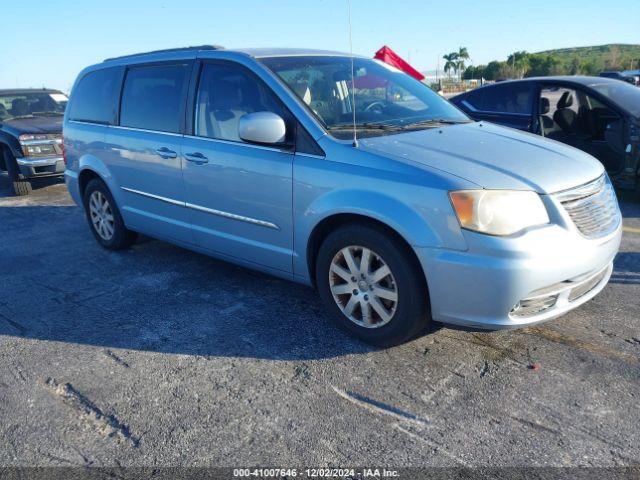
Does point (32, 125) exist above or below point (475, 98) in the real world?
below

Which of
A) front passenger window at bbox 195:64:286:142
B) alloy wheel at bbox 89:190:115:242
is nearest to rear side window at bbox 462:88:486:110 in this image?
front passenger window at bbox 195:64:286:142

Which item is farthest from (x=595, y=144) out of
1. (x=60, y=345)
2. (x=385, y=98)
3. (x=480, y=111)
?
(x=60, y=345)

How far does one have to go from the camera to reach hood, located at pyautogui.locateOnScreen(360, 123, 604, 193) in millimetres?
3039

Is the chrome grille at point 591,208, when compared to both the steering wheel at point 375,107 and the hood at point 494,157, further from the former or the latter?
the steering wheel at point 375,107

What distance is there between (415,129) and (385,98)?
0.58m

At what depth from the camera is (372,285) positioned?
3.33 meters

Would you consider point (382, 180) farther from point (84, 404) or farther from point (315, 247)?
point (84, 404)

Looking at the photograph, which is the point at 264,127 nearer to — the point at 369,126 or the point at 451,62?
the point at 369,126

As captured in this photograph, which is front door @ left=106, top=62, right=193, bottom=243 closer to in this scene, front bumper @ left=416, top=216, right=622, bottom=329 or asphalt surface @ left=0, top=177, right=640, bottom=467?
asphalt surface @ left=0, top=177, right=640, bottom=467

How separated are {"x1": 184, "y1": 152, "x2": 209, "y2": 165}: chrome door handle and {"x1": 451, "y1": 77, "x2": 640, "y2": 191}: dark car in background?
14.7 ft

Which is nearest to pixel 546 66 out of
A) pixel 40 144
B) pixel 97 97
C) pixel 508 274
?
pixel 40 144

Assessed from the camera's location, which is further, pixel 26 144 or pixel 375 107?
pixel 26 144

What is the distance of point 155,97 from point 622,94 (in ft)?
17.8

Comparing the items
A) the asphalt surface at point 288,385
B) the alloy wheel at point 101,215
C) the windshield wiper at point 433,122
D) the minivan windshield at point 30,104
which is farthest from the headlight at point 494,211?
the minivan windshield at point 30,104
